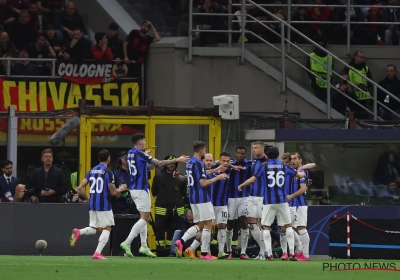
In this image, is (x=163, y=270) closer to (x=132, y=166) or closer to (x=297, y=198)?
(x=132, y=166)

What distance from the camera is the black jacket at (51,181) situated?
73.1 ft

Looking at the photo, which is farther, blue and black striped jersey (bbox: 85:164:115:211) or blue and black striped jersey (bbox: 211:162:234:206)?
blue and black striped jersey (bbox: 211:162:234:206)

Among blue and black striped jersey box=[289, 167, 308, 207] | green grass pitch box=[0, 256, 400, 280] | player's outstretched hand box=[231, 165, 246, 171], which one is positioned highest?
player's outstretched hand box=[231, 165, 246, 171]

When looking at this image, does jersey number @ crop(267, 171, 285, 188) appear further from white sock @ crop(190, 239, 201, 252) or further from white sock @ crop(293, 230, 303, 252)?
white sock @ crop(190, 239, 201, 252)

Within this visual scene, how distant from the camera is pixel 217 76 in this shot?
2711 cm

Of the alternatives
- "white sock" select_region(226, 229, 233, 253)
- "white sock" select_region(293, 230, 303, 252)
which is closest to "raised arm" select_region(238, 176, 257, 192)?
"white sock" select_region(226, 229, 233, 253)

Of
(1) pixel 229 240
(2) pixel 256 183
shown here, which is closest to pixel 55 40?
(2) pixel 256 183

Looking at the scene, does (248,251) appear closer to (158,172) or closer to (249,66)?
(158,172)

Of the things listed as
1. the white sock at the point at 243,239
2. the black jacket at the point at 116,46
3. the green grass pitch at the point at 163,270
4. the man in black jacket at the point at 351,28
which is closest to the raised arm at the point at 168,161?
the green grass pitch at the point at 163,270

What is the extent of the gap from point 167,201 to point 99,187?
11.1ft

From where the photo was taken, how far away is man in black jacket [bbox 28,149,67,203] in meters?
22.3

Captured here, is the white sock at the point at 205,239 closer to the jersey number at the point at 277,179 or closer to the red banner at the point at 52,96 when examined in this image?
the jersey number at the point at 277,179

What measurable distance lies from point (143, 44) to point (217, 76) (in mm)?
1904

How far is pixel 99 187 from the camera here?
19.5m
